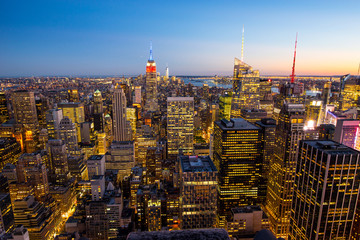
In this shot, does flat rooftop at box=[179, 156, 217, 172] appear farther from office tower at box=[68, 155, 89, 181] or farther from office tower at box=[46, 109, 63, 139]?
office tower at box=[46, 109, 63, 139]

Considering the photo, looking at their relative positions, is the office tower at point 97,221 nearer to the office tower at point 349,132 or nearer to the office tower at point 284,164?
the office tower at point 284,164

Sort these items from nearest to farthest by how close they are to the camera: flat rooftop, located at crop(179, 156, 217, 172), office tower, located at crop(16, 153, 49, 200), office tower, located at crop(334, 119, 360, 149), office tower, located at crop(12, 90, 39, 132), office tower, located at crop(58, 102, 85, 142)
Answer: flat rooftop, located at crop(179, 156, 217, 172)
office tower, located at crop(16, 153, 49, 200)
office tower, located at crop(334, 119, 360, 149)
office tower, located at crop(12, 90, 39, 132)
office tower, located at crop(58, 102, 85, 142)

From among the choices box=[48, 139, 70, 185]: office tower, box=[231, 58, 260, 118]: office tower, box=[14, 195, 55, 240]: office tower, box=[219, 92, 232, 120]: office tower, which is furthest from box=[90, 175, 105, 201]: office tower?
box=[231, 58, 260, 118]: office tower

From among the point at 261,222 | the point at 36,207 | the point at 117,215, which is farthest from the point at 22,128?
the point at 261,222

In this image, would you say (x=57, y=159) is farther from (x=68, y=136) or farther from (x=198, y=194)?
(x=198, y=194)

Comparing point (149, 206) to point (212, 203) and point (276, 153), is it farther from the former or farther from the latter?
point (276, 153)

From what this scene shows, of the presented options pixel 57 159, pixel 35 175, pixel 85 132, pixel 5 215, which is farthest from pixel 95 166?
pixel 85 132

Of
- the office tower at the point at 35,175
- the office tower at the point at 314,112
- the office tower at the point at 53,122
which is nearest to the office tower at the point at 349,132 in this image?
the office tower at the point at 314,112
